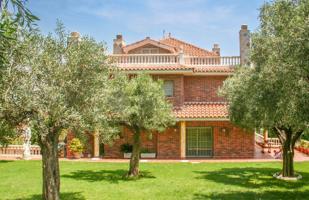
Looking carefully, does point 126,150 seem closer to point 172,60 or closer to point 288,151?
point 172,60

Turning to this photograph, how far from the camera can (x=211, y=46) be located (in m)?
41.5

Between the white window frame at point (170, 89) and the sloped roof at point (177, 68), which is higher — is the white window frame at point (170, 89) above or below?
below

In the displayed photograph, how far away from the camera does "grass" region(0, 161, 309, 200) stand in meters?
15.6

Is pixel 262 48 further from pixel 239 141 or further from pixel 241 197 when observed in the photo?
pixel 239 141

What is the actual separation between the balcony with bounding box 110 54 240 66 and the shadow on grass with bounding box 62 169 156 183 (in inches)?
439

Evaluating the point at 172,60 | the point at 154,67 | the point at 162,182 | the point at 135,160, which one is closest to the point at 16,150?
the point at 154,67

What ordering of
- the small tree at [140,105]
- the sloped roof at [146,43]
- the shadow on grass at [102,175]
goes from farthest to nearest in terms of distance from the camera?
the sloped roof at [146,43] < the shadow on grass at [102,175] < the small tree at [140,105]

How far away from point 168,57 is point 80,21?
60.2 ft

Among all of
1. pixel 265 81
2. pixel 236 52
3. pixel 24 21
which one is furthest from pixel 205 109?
pixel 24 21

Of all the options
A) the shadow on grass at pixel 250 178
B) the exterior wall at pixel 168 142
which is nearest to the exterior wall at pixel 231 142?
the exterior wall at pixel 168 142

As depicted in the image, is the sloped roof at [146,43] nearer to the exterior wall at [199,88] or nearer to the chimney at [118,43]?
the chimney at [118,43]

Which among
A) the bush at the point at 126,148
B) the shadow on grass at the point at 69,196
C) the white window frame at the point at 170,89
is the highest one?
the white window frame at the point at 170,89

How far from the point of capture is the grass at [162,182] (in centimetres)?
1564

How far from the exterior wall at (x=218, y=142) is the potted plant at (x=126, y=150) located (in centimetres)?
35
